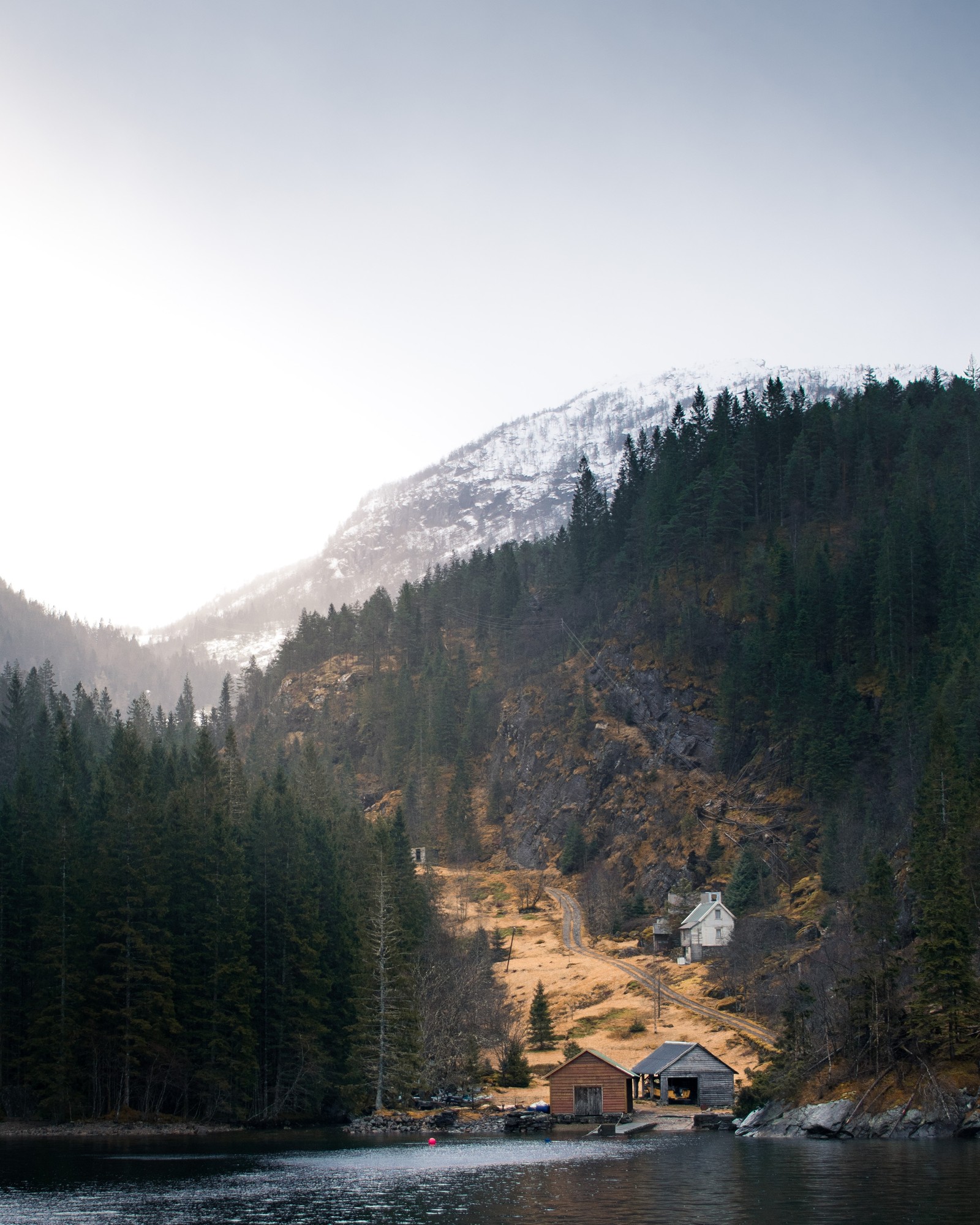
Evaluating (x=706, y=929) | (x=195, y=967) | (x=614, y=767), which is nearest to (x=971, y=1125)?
(x=195, y=967)

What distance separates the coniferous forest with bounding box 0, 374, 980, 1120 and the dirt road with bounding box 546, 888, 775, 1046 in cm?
359

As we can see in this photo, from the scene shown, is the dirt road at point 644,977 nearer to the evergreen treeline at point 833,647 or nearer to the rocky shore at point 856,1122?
the evergreen treeline at point 833,647

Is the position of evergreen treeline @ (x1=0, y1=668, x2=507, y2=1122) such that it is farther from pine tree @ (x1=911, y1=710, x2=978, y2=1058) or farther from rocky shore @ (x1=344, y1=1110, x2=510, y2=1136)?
pine tree @ (x1=911, y1=710, x2=978, y2=1058)

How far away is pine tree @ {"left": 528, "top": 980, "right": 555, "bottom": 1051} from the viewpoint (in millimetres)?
106750

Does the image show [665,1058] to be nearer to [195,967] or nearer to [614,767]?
[195,967]

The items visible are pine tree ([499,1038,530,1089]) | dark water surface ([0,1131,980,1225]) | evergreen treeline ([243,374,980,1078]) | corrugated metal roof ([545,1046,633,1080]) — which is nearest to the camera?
dark water surface ([0,1131,980,1225])

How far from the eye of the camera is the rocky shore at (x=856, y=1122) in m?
64.7

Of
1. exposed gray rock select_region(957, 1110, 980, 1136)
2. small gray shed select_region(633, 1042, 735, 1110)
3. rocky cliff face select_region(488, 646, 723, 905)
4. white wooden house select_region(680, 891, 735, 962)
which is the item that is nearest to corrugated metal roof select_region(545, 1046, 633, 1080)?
small gray shed select_region(633, 1042, 735, 1110)

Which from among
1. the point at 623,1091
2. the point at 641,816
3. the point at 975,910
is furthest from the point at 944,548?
the point at 623,1091

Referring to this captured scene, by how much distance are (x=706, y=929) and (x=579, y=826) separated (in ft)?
118

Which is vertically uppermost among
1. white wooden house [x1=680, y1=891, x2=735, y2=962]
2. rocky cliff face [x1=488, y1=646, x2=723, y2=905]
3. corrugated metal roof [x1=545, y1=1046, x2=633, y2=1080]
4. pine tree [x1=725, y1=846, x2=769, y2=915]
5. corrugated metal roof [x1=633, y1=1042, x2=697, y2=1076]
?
rocky cliff face [x1=488, y1=646, x2=723, y2=905]

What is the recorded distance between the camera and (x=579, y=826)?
159m

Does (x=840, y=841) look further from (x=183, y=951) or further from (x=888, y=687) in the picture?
(x=183, y=951)

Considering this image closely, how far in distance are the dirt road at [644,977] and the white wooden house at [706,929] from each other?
606 centimetres
